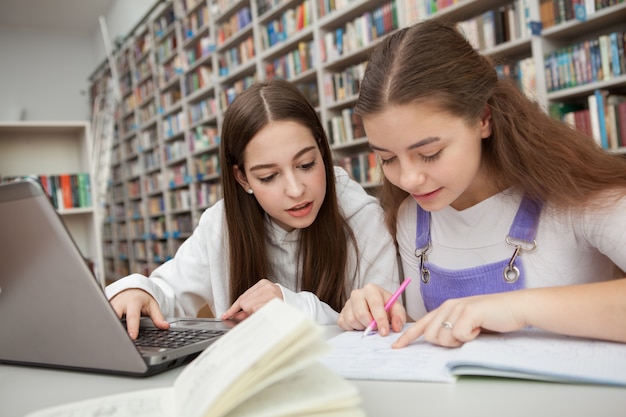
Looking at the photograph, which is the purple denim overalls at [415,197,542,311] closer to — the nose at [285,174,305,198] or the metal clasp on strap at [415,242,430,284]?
the metal clasp on strap at [415,242,430,284]

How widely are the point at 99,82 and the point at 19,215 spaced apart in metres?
8.39

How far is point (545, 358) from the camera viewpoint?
1.95 feet

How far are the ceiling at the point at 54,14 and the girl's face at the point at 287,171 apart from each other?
7.49 meters

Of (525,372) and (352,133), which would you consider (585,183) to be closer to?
(525,372)

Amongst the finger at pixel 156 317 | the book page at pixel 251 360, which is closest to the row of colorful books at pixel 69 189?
the finger at pixel 156 317

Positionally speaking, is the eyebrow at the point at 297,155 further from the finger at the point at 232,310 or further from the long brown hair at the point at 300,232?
the finger at the point at 232,310

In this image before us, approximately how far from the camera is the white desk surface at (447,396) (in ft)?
1.58

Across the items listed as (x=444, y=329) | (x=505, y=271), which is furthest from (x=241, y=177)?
(x=444, y=329)

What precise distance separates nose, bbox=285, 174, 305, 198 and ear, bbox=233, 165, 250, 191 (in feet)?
0.58

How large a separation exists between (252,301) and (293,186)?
312 millimetres

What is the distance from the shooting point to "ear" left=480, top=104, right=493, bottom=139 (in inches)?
39.5

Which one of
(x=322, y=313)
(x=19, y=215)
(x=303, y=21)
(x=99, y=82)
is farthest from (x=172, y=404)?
(x=99, y=82)

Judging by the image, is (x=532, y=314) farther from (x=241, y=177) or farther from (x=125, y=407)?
(x=241, y=177)

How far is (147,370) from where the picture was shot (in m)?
0.65
